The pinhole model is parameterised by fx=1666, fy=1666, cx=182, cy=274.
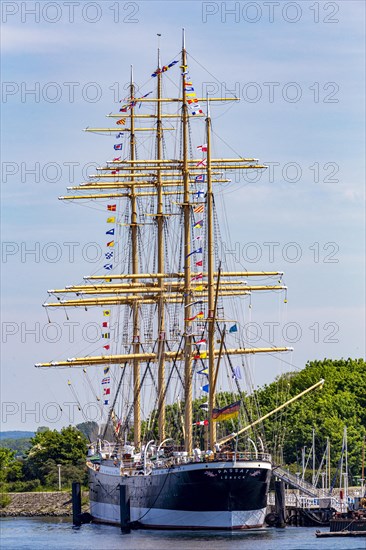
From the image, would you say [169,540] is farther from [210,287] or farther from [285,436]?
[285,436]

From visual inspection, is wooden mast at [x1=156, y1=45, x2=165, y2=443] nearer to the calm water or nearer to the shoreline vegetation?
the shoreline vegetation

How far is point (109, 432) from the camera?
167000 mm

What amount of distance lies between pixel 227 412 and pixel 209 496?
616 centimetres

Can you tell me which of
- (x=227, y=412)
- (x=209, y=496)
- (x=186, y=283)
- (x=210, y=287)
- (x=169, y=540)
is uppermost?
(x=186, y=283)

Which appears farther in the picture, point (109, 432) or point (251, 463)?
point (109, 432)

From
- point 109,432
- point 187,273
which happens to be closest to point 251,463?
point 187,273

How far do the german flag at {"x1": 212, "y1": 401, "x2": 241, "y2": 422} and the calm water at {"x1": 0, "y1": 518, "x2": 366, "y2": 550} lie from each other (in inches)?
324

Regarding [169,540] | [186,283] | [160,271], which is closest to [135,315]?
[160,271]

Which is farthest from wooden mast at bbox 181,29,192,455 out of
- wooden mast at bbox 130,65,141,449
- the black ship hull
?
wooden mast at bbox 130,65,141,449

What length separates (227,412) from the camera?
11925 cm

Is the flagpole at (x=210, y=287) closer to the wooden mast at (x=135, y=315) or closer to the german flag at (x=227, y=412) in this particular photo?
the german flag at (x=227, y=412)

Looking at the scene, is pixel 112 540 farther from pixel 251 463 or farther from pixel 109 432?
pixel 109 432

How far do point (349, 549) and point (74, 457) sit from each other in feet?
315

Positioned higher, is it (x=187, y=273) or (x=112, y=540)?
(x=187, y=273)
